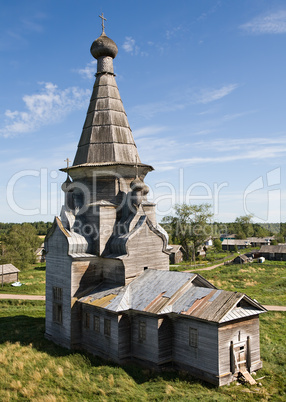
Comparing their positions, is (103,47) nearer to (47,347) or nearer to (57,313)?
(57,313)

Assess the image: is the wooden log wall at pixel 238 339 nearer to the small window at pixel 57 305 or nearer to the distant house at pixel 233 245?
the small window at pixel 57 305

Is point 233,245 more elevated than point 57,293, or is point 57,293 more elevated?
point 57,293

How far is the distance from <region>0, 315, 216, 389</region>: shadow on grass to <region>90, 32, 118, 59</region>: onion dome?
1625 centimetres

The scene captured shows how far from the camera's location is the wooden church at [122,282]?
12602 millimetres

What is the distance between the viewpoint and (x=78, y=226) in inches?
692

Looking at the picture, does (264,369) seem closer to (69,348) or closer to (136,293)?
(136,293)

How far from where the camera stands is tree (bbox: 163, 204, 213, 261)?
60.1 m

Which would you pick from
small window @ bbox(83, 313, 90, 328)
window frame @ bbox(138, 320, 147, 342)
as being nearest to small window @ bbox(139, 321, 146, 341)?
window frame @ bbox(138, 320, 147, 342)

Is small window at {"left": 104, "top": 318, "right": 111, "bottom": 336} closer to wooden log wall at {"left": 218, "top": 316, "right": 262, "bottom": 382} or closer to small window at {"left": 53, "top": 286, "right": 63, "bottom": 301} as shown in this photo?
small window at {"left": 53, "top": 286, "right": 63, "bottom": 301}

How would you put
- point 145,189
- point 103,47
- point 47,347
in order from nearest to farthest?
point 47,347 → point 145,189 → point 103,47

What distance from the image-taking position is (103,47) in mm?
19531

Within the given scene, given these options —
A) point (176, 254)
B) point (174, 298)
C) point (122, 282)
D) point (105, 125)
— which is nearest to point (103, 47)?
point (105, 125)

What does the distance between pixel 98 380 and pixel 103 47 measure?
17.1 meters

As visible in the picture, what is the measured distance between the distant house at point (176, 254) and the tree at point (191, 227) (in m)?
1.25
